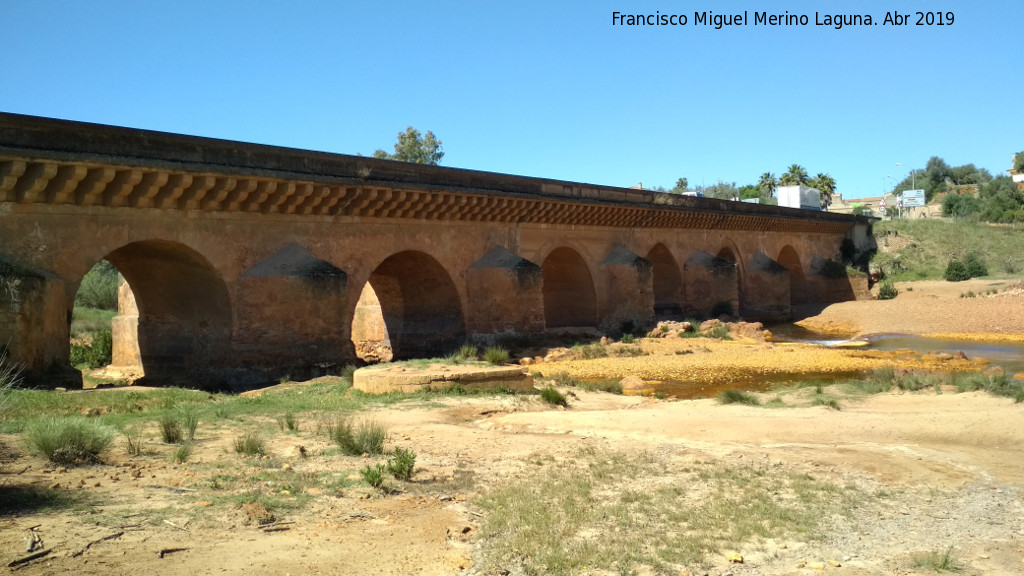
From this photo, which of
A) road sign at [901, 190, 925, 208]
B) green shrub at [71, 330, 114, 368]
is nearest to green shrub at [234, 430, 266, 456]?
green shrub at [71, 330, 114, 368]

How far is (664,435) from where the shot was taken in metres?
9.57

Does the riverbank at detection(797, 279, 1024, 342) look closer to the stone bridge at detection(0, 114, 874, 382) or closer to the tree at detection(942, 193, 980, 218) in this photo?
the stone bridge at detection(0, 114, 874, 382)

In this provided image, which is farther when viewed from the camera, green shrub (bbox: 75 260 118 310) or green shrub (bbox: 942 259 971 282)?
green shrub (bbox: 942 259 971 282)

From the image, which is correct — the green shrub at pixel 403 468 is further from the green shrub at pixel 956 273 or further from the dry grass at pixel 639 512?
the green shrub at pixel 956 273

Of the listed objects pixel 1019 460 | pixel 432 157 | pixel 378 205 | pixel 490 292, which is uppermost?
pixel 432 157

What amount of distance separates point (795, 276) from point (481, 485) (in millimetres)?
32780

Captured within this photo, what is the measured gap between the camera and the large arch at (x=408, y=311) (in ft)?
67.2

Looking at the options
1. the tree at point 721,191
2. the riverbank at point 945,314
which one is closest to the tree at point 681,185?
the tree at point 721,191

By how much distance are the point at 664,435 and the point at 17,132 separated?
9.91m

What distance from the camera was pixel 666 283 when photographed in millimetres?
29328

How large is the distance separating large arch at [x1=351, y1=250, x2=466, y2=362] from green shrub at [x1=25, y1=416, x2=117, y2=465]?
12.7 metres

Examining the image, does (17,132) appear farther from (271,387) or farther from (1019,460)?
(1019,460)

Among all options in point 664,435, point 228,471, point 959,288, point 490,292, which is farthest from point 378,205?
point 959,288

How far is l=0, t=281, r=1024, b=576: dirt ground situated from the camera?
16.4 feet
